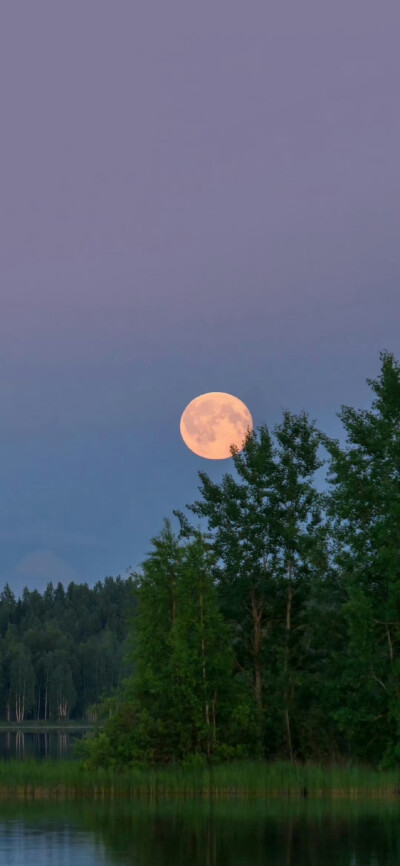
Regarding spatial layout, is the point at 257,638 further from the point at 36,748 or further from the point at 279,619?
the point at 36,748

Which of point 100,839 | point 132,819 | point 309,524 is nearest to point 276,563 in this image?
point 309,524

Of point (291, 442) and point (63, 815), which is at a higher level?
point (291, 442)

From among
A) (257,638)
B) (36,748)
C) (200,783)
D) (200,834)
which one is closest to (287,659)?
(257,638)

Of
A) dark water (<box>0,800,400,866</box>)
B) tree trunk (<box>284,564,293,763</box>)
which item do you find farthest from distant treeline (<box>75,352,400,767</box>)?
dark water (<box>0,800,400,866</box>)

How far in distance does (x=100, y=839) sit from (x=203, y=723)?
19298 mm

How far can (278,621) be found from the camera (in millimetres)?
63219

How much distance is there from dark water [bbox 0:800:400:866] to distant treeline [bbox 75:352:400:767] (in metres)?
8.74

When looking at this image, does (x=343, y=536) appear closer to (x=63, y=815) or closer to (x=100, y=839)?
(x=63, y=815)

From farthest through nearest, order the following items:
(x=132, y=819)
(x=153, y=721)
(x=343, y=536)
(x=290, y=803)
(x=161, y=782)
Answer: (x=343, y=536) < (x=153, y=721) < (x=161, y=782) < (x=290, y=803) < (x=132, y=819)

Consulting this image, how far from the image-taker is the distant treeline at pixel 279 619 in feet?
175

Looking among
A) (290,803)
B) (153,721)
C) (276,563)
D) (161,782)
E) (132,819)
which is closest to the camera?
(132,819)

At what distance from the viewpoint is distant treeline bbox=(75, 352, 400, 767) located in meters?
53.2

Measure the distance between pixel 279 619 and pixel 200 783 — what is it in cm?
1670

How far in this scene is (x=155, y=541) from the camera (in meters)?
56.8
